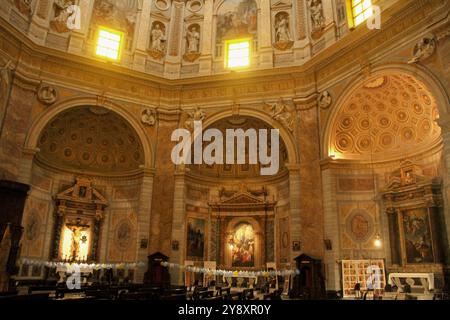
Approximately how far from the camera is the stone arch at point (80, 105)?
18828mm

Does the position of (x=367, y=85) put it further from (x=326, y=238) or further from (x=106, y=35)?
(x=106, y=35)

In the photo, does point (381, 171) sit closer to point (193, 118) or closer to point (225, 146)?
point (225, 146)

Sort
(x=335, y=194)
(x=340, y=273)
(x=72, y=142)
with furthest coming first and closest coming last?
1. (x=72, y=142)
2. (x=335, y=194)
3. (x=340, y=273)

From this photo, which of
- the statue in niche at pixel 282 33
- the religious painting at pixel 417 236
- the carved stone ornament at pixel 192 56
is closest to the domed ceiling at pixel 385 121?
the religious painting at pixel 417 236

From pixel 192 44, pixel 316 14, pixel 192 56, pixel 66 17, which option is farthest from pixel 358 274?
pixel 66 17

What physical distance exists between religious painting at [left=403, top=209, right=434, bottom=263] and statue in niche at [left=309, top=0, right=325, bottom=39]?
10.5 meters

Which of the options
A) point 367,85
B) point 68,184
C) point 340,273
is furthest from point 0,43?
point 340,273

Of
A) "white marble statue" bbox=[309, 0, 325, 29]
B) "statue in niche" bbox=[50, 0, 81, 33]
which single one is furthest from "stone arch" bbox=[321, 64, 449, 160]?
"statue in niche" bbox=[50, 0, 81, 33]

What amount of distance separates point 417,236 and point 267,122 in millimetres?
9424

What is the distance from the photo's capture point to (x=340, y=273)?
57.6 feet

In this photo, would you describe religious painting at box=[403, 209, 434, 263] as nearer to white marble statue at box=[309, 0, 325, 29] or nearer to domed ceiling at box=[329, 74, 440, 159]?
domed ceiling at box=[329, 74, 440, 159]

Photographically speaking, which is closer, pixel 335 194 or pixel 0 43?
pixel 0 43

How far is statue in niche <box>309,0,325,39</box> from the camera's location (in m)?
20.8

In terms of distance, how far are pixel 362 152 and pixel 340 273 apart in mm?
6332
